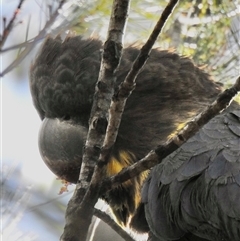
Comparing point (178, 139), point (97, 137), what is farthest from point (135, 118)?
point (178, 139)

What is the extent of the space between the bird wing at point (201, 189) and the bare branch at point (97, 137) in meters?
0.23

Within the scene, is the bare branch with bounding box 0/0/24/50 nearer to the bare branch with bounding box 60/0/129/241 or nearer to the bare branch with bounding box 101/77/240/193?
the bare branch with bounding box 60/0/129/241

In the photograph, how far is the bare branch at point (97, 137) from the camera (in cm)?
144

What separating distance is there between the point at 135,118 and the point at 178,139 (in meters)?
0.55

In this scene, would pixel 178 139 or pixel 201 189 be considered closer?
pixel 178 139

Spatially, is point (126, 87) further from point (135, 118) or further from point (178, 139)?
point (135, 118)

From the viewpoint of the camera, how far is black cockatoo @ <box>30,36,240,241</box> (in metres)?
1.64

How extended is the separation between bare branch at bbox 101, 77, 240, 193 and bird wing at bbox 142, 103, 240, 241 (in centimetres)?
18

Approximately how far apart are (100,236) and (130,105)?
1.49 feet

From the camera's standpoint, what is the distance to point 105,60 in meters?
1.47

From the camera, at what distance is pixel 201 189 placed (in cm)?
152

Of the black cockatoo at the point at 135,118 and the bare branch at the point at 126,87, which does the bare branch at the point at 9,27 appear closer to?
the black cockatoo at the point at 135,118

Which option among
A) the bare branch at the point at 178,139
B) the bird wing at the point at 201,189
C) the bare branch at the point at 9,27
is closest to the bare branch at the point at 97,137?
the bare branch at the point at 178,139

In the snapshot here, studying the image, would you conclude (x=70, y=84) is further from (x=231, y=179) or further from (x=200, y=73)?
(x=231, y=179)
